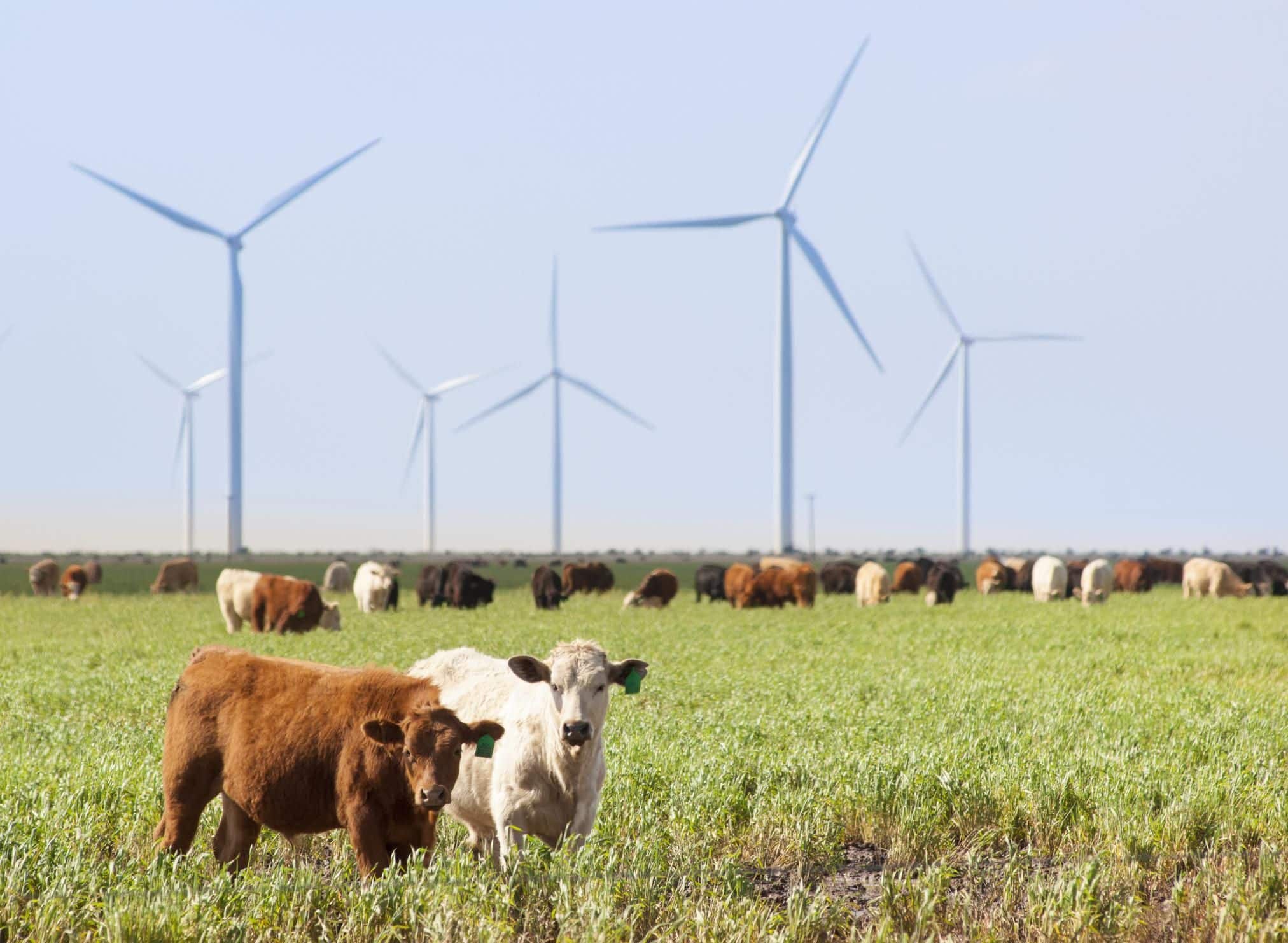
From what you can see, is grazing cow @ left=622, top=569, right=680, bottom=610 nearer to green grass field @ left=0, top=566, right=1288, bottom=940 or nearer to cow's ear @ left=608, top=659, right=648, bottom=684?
green grass field @ left=0, top=566, right=1288, bottom=940

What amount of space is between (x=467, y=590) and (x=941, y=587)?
15.8 meters

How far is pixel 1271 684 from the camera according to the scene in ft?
63.7

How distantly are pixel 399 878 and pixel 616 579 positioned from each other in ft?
190

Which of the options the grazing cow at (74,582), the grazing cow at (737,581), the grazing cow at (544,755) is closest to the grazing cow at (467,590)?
the grazing cow at (737,581)

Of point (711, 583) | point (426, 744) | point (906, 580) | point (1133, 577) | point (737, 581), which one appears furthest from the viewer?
point (1133, 577)

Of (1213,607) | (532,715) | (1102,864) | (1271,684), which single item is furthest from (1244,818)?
(1213,607)

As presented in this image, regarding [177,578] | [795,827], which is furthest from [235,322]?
[795,827]

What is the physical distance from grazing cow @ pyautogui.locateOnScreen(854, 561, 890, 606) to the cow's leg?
3692 centimetres

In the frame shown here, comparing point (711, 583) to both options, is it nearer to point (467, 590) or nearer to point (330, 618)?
point (467, 590)

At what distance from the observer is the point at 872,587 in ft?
146

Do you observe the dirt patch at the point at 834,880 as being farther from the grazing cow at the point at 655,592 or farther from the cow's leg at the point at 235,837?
the grazing cow at the point at 655,592

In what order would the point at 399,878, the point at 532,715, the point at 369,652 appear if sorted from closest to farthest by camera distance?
the point at 399,878, the point at 532,715, the point at 369,652

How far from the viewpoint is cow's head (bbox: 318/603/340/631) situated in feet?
100

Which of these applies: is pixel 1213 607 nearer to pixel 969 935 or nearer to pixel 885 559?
pixel 969 935
